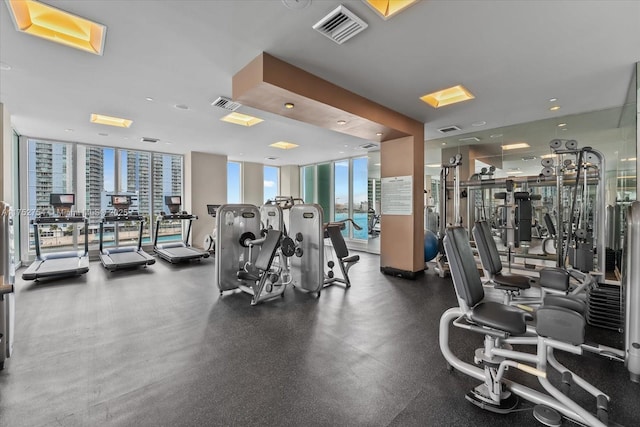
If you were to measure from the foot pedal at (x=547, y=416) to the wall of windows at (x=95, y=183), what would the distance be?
8926 millimetres

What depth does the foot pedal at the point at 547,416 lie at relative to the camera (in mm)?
1688

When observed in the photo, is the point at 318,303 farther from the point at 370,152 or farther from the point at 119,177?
the point at 119,177

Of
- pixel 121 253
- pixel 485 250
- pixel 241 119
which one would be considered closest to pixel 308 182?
pixel 241 119

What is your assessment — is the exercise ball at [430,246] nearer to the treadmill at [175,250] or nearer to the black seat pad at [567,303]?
the black seat pad at [567,303]

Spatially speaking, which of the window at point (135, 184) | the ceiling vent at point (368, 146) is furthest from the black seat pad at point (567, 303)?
the window at point (135, 184)

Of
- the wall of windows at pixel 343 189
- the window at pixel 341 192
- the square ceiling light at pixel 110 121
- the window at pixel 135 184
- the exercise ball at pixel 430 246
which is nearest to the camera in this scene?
the square ceiling light at pixel 110 121

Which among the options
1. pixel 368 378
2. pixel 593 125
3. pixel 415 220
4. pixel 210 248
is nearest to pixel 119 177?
pixel 210 248

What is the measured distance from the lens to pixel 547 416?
172cm

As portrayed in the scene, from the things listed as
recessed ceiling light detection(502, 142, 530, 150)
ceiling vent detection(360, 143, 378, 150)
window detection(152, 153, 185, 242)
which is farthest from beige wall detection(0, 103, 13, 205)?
recessed ceiling light detection(502, 142, 530, 150)

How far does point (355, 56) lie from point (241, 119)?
323 cm

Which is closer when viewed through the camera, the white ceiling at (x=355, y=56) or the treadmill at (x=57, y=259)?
the white ceiling at (x=355, y=56)

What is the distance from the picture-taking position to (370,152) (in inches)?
332

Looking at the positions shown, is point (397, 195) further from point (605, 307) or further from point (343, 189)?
point (343, 189)

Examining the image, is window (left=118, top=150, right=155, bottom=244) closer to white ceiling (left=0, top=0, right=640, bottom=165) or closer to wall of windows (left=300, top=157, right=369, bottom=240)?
white ceiling (left=0, top=0, right=640, bottom=165)
